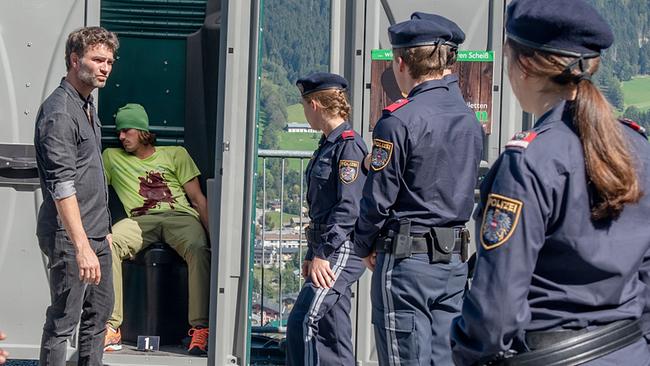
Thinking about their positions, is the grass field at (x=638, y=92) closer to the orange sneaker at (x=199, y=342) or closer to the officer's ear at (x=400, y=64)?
the officer's ear at (x=400, y=64)

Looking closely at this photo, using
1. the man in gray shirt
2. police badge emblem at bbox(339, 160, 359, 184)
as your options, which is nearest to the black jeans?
the man in gray shirt

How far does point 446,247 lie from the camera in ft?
12.0

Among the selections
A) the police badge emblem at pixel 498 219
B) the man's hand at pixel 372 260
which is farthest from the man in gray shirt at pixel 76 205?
the police badge emblem at pixel 498 219

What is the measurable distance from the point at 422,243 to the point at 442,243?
73 mm

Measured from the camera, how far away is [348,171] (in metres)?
4.70

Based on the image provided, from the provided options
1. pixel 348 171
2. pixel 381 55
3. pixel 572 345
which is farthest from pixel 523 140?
pixel 381 55

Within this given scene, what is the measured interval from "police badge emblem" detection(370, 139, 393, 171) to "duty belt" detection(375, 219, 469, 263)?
0.23 metres

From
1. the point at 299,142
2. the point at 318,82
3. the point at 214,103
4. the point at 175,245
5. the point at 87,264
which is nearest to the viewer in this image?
the point at 87,264

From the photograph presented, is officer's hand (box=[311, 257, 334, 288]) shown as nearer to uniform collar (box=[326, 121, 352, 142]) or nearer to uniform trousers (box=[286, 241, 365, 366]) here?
uniform trousers (box=[286, 241, 365, 366])

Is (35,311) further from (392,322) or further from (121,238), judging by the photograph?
(392,322)

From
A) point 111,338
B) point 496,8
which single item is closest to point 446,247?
point 496,8

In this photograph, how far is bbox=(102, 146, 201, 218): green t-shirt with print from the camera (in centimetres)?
601

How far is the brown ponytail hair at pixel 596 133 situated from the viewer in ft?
6.47

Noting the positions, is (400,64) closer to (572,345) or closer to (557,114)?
(557,114)
